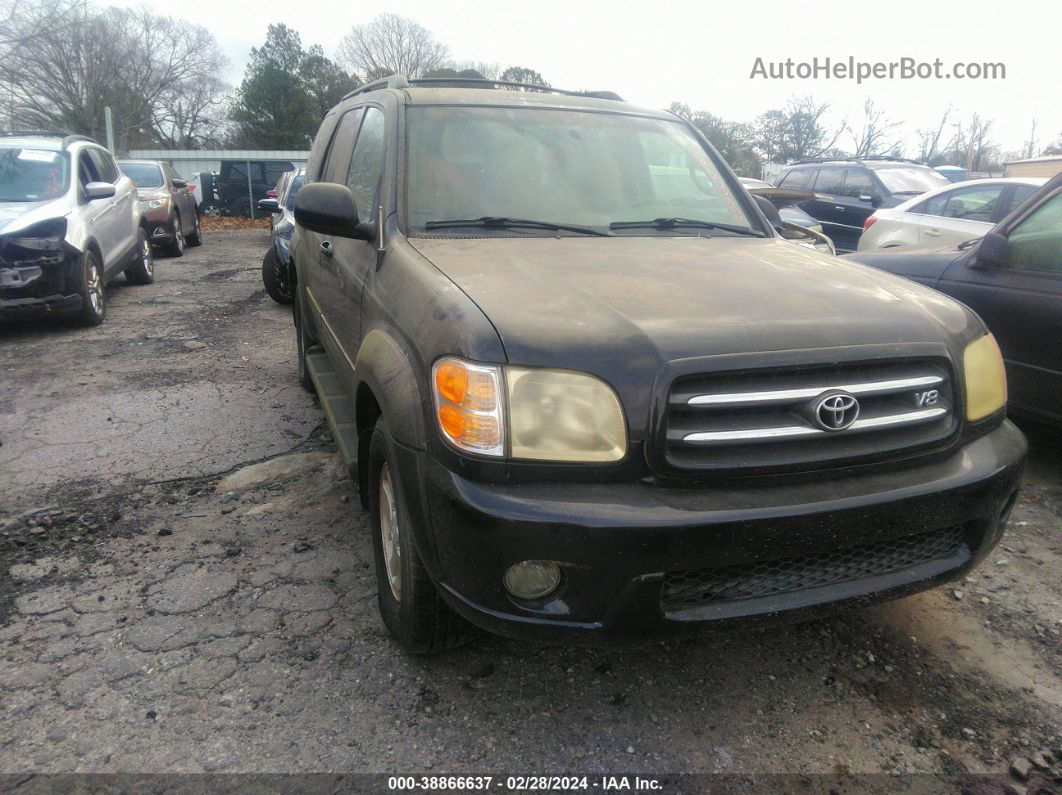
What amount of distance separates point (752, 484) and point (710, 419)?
20 cm

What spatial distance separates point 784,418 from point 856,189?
10.5 metres

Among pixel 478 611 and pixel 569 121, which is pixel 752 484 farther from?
pixel 569 121

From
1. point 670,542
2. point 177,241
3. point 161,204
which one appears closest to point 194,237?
point 177,241

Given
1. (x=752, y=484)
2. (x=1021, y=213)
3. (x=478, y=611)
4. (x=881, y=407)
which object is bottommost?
(x=478, y=611)

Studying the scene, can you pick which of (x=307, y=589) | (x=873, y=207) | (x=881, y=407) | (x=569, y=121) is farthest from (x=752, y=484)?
(x=873, y=207)

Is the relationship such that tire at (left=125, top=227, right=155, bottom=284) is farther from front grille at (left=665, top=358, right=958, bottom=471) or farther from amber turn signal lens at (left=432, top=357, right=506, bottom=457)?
front grille at (left=665, top=358, right=958, bottom=471)

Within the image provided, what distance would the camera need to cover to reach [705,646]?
8.71 ft

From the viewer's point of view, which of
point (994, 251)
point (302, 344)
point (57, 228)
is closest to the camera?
point (994, 251)

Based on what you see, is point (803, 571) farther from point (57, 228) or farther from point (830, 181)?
point (830, 181)

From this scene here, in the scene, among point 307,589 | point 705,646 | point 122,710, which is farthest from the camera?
point 307,589

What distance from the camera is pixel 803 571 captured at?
2.12 meters

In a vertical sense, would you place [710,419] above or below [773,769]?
above

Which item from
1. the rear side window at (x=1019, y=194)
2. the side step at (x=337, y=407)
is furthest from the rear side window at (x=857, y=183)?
the side step at (x=337, y=407)

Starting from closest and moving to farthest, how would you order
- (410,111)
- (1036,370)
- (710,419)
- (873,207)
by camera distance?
(710,419) < (410,111) < (1036,370) < (873,207)
